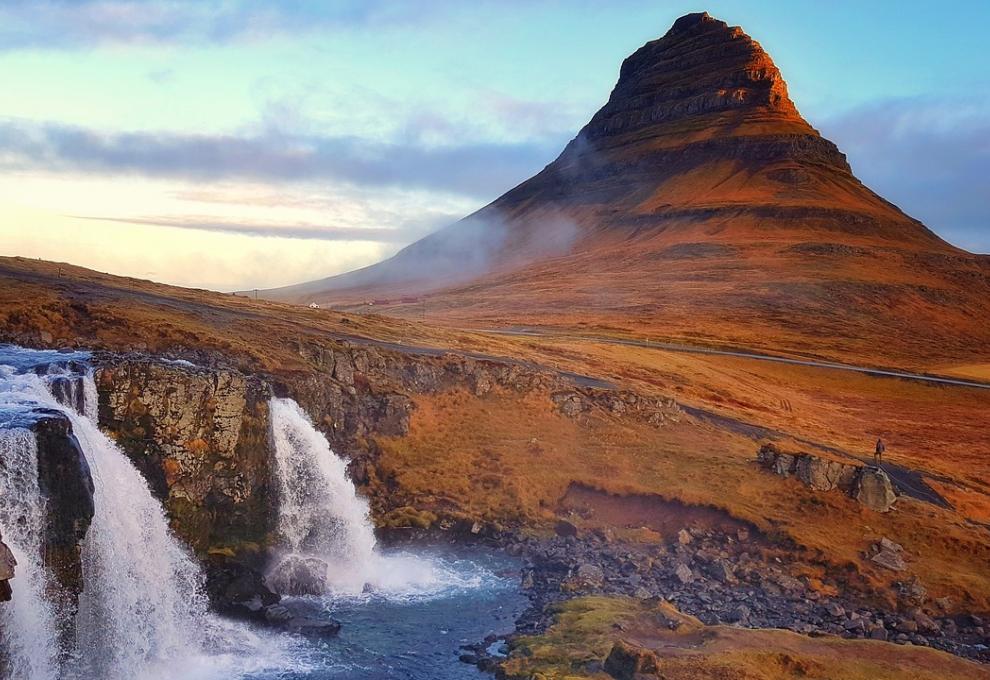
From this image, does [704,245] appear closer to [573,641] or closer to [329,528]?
[329,528]

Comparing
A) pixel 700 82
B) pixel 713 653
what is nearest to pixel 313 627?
pixel 713 653

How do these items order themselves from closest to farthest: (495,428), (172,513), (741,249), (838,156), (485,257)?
(172,513), (495,428), (741,249), (838,156), (485,257)

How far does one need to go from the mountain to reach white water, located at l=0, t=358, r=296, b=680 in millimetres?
73539

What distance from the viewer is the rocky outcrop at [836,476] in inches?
1575

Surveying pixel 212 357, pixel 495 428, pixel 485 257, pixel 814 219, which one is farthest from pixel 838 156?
pixel 212 357

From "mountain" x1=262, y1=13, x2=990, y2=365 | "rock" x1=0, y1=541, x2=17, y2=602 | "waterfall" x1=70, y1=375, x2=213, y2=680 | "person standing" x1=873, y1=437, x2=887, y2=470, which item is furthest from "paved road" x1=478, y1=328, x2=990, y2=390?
"rock" x1=0, y1=541, x2=17, y2=602

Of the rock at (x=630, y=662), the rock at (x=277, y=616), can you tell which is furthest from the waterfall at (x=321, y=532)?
the rock at (x=630, y=662)

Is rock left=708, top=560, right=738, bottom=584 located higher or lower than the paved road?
lower

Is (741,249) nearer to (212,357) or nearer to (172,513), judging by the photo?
(212,357)

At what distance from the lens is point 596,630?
29.0 meters

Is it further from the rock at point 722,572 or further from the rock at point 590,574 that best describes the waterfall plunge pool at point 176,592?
the rock at point 722,572

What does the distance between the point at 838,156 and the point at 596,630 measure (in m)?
153

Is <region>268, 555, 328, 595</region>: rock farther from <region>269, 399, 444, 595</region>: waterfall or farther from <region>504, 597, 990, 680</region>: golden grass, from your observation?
<region>504, 597, 990, 680</region>: golden grass

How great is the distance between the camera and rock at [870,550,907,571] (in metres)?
35.6
